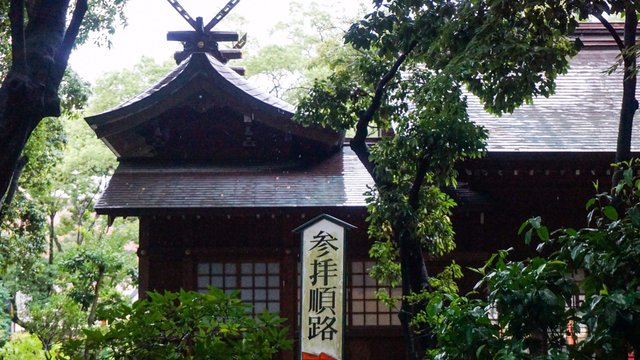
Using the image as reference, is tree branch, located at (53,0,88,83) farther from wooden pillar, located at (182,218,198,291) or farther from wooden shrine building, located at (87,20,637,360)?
wooden pillar, located at (182,218,198,291)

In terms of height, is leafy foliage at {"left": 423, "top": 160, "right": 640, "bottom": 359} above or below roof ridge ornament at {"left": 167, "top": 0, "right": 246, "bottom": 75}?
below

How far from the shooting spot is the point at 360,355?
1230 cm

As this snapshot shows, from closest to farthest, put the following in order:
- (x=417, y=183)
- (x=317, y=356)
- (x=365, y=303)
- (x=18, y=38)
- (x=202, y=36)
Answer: (x=18, y=38), (x=317, y=356), (x=417, y=183), (x=365, y=303), (x=202, y=36)

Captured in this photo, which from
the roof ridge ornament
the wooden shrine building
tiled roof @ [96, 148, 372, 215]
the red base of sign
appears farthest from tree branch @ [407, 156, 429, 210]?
the roof ridge ornament

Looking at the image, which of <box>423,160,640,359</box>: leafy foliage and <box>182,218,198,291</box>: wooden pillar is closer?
<box>423,160,640,359</box>: leafy foliage

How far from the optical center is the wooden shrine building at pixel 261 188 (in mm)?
11844

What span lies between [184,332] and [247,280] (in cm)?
628

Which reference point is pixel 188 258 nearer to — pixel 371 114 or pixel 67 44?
pixel 371 114

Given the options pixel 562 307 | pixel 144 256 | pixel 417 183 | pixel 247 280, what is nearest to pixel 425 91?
pixel 417 183

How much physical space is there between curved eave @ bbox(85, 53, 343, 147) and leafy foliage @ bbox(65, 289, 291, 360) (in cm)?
617

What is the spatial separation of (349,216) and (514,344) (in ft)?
25.9

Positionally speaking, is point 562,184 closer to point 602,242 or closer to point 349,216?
point 349,216

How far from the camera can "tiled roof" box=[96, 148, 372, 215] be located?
37.8 feet

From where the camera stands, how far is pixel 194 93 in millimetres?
12328
